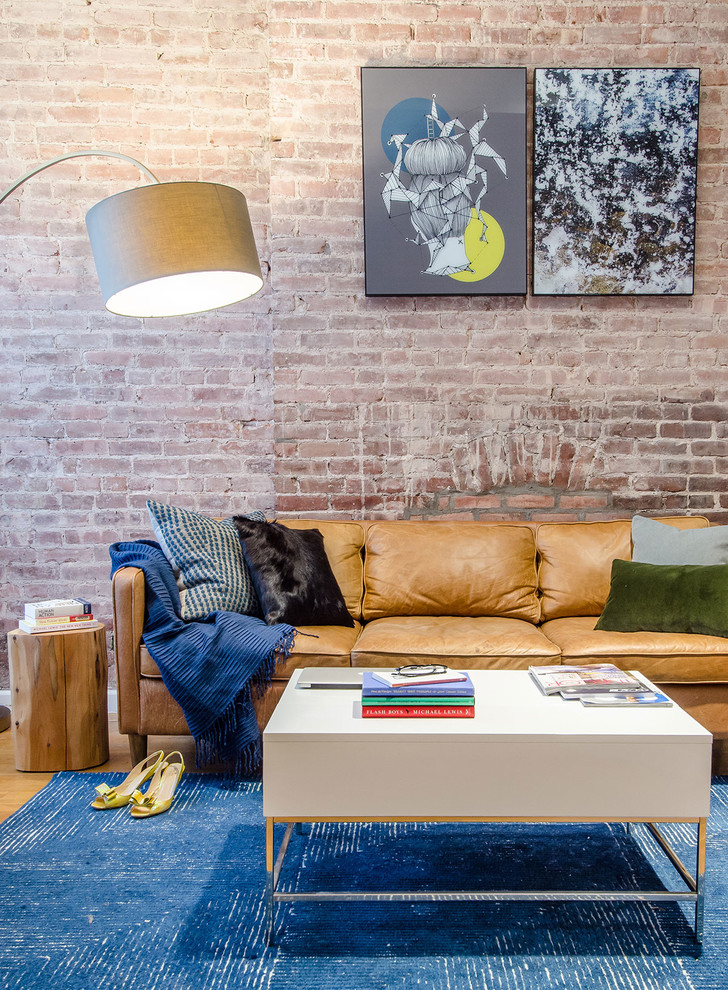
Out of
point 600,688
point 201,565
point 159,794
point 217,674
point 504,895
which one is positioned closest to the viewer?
point 504,895

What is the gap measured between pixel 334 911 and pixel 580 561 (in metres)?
1.78

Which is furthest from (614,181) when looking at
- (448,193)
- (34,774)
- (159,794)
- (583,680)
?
(34,774)

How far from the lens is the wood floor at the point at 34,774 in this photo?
2.53 meters

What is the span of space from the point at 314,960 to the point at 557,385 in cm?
257

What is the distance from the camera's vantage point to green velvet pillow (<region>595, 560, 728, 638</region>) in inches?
106

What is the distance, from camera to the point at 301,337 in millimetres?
3525

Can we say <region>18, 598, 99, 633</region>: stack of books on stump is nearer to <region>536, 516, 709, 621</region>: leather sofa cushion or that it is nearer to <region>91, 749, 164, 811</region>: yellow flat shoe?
<region>91, 749, 164, 811</region>: yellow flat shoe

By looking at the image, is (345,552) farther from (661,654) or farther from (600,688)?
(600,688)

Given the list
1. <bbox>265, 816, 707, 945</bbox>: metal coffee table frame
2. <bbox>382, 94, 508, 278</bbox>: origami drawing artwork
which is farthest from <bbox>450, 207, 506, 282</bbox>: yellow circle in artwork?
<bbox>265, 816, 707, 945</bbox>: metal coffee table frame

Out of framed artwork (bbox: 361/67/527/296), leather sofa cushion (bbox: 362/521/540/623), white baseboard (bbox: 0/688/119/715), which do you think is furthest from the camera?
white baseboard (bbox: 0/688/119/715)

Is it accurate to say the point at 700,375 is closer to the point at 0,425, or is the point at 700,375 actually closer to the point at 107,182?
the point at 107,182

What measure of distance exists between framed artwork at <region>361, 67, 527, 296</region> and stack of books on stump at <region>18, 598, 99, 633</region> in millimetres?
1799

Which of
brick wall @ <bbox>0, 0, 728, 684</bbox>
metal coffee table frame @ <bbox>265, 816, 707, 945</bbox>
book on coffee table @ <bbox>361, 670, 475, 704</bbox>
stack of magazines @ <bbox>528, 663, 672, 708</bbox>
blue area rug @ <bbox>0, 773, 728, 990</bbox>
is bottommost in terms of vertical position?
blue area rug @ <bbox>0, 773, 728, 990</bbox>

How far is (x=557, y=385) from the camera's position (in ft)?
11.6
